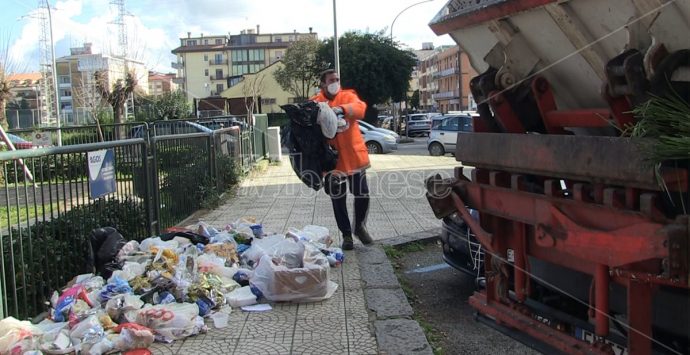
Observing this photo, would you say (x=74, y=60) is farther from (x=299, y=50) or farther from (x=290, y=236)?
(x=290, y=236)

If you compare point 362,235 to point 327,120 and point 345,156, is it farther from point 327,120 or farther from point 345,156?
point 327,120

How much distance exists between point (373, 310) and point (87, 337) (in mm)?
2032

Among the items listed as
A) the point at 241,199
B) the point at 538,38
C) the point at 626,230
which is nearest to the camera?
the point at 626,230

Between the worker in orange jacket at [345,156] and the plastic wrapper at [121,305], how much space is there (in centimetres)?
257

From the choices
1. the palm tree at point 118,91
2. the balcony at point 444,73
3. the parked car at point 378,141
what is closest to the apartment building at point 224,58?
the balcony at point 444,73

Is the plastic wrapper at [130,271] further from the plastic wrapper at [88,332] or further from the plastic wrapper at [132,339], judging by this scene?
the plastic wrapper at [132,339]

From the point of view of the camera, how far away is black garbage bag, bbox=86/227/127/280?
505cm

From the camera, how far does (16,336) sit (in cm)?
359

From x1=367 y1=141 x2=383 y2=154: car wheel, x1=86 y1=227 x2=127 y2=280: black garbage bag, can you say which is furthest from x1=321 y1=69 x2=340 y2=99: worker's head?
x1=367 y1=141 x2=383 y2=154: car wheel

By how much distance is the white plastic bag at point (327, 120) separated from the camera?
5.95 metres

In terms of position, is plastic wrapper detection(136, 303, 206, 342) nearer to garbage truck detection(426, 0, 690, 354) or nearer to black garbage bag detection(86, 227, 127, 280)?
black garbage bag detection(86, 227, 127, 280)

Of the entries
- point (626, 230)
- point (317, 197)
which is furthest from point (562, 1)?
point (317, 197)

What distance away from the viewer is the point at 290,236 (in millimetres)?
5973

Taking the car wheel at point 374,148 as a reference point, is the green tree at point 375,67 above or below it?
above
